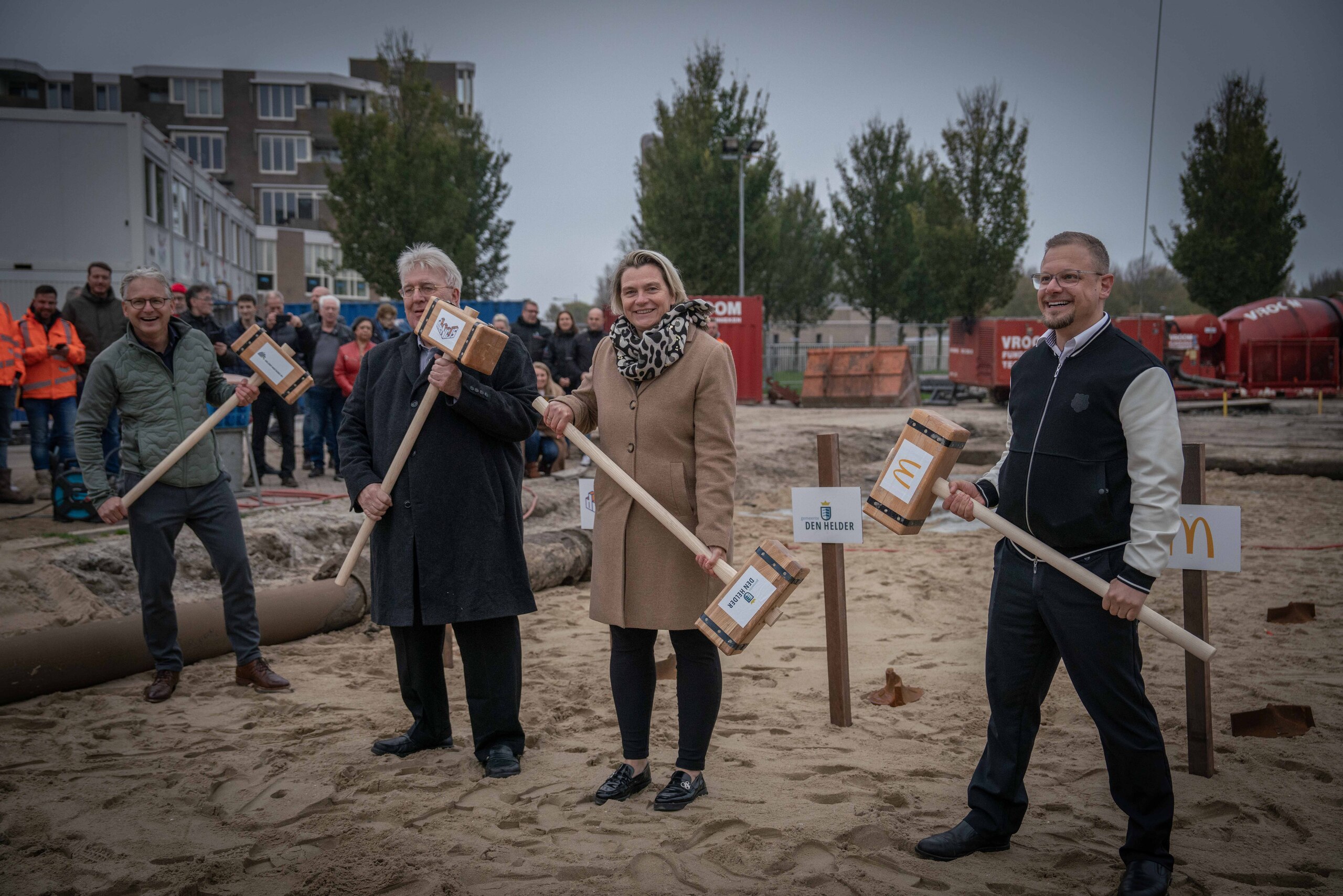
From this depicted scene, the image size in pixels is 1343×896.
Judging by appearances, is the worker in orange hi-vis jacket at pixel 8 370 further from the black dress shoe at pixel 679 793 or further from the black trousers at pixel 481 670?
the black dress shoe at pixel 679 793

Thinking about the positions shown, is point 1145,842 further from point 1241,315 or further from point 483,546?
point 1241,315

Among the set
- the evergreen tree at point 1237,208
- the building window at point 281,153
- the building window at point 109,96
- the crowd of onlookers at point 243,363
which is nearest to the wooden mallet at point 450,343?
the crowd of onlookers at point 243,363

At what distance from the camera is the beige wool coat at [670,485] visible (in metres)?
3.48

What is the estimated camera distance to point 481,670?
156 inches

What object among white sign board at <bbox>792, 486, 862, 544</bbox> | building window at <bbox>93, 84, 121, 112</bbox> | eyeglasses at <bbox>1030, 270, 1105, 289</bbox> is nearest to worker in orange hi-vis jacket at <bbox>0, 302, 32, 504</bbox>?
white sign board at <bbox>792, 486, 862, 544</bbox>

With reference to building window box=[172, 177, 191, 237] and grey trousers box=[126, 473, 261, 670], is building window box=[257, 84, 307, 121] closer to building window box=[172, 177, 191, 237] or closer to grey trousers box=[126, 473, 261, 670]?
building window box=[172, 177, 191, 237]

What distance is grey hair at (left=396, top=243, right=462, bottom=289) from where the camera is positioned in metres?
3.89

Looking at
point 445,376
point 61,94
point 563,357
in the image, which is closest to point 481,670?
point 445,376

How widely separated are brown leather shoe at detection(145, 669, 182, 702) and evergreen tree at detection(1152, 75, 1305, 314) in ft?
103

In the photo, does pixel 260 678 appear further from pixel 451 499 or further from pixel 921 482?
pixel 921 482

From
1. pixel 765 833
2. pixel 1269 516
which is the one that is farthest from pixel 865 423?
pixel 765 833

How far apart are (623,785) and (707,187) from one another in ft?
75.0

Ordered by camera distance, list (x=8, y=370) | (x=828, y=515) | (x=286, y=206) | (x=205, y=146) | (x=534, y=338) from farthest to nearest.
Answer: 1. (x=286, y=206)
2. (x=205, y=146)
3. (x=534, y=338)
4. (x=8, y=370)
5. (x=828, y=515)

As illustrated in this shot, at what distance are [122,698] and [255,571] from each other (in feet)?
6.79
